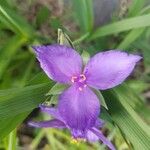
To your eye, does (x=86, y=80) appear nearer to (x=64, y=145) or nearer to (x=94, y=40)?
(x=94, y=40)

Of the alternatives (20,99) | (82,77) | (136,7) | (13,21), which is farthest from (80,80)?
(136,7)

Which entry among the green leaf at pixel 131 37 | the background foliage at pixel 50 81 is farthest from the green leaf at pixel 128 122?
the green leaf at pixel 131 37

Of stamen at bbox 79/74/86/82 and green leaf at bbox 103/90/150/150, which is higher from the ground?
stamen at bbox 79/74/86/82

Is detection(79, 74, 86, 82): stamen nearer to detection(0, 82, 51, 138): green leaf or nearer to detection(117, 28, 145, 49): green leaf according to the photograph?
detection(0, 82, 51, 138): green leaf

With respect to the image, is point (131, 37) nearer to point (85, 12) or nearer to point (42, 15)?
point (85, 12)

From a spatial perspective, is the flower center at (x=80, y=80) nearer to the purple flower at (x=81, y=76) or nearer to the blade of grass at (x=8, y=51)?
the purple flower at (x=81, y=76)

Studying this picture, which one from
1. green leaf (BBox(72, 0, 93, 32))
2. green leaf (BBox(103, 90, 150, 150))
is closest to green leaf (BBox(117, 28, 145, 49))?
green leaf (BBox(72, 0, 93, 32))
